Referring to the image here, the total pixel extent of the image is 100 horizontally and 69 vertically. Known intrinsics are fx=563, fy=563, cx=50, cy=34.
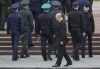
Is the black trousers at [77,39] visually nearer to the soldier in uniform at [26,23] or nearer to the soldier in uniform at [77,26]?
the soldier in uniform at [77,26]

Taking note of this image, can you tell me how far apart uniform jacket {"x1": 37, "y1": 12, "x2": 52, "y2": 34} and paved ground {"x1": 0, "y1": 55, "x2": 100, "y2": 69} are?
3.90 ft

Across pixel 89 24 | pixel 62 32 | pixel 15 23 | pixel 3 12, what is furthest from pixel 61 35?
pixel 3 12

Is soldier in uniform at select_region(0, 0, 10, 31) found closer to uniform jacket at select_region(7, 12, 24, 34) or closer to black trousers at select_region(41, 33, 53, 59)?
uniform jacket at select_region(7, 12, 24, 34)

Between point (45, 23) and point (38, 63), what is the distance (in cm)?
151

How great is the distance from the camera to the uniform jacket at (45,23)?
20781 millimetres

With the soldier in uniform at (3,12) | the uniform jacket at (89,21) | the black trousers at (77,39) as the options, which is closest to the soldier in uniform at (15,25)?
the black trousers at (77,39)

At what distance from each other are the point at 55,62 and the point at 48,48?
0.84 m

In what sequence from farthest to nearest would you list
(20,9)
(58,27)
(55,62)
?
(20,9), (55,62), (58,27)

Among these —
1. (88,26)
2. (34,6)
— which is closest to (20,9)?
(34,6)

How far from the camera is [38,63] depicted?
2056 centimetres

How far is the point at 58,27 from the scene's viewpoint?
19.1 meters

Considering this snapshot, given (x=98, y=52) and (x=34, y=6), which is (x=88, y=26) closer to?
(x=98, y=52)

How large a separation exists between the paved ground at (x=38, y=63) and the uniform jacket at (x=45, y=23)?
1.19 metres

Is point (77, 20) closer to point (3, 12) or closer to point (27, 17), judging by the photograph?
point (27, 17)
